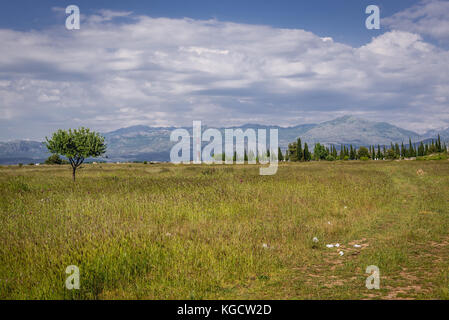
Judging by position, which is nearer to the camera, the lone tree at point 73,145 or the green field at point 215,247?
the green field at point 215,247

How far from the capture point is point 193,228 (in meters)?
11.1

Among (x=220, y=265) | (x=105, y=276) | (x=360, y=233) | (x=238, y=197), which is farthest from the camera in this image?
(x=238, y=197)

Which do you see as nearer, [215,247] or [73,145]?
[215,247]

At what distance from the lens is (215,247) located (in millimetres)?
9203

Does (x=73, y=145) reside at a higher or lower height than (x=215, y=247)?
higher

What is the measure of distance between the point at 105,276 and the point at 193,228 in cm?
394

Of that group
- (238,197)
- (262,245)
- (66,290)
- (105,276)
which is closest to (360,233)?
(262,245)

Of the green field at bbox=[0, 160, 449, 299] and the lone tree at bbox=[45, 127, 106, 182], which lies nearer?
the green field at bbox=[0, 160, 449, 299]

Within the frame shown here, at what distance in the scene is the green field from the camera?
23.4ft

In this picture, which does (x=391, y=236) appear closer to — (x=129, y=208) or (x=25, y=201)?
(x=129, y=208)

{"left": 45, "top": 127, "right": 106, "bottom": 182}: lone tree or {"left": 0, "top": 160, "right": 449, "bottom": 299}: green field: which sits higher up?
{"left": 45, "top": 127, "right": 106, "bottom": 182}: lone tree

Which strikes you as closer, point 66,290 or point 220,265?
point 66,290

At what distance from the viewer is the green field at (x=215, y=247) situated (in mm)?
7129

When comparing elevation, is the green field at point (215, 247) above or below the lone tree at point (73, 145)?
below
